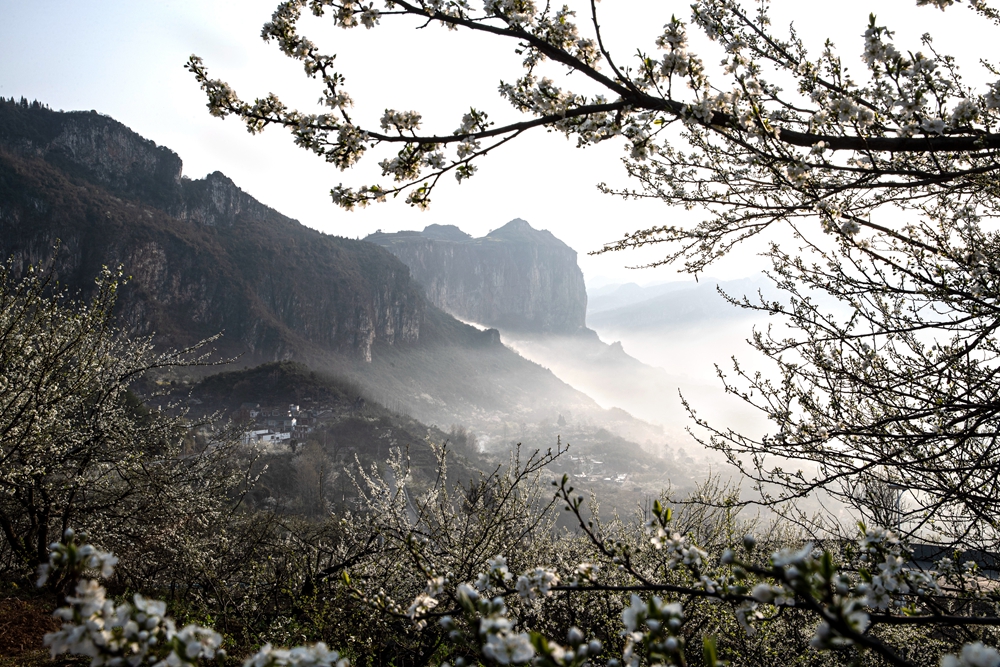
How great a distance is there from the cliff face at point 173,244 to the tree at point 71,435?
78.1 m

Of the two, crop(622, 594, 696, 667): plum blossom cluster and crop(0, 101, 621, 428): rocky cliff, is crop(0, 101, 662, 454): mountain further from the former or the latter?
crop(622, 594, 696, 667): plum blossom cluster

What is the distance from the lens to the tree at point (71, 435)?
16.4ft

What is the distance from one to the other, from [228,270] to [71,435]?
323ft

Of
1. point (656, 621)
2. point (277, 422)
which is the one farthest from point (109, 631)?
point (277, 422)

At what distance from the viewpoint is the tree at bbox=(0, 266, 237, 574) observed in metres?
5.01

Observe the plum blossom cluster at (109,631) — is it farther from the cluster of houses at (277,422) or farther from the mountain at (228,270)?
the mountain at (228,270)

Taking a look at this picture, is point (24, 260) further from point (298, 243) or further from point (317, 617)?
point (317, 617)

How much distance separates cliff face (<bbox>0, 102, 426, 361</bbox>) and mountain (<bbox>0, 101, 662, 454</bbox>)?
0.24 metres

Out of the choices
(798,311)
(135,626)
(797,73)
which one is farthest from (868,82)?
(135,626)

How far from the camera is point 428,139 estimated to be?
9.62 ft

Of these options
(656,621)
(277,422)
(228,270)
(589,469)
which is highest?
(228,270)

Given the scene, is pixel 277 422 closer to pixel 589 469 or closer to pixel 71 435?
pixel 71 435

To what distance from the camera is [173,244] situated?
8225 cm

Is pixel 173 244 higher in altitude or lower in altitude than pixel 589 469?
higher
